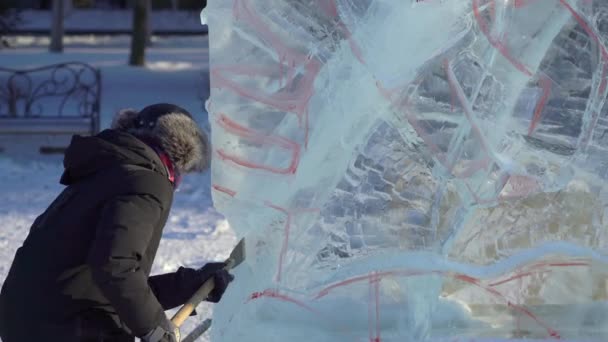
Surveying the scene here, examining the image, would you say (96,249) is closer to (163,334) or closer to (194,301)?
(163,334)

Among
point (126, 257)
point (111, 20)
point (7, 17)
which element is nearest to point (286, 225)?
point (126, 257)

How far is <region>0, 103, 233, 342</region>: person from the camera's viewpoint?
2434mm

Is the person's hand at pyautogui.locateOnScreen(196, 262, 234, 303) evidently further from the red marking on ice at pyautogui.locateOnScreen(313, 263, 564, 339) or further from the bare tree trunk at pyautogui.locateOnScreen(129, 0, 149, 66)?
the bare tree trunk at pyautogui.locateOnScreen(129, 0, 149, 66)

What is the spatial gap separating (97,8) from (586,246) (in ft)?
104

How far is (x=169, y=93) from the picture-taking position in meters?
13.4

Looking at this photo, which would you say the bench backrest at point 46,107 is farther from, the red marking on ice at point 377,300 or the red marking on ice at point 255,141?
the red marking on ice at point 377,300

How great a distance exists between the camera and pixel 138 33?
52.1 ft

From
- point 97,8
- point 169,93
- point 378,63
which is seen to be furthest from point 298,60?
point 97,8

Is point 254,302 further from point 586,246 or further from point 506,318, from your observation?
point 586,246

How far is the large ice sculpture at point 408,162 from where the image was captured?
2777 mm

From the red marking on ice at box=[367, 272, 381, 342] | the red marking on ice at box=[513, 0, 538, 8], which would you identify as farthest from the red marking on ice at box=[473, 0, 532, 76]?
the red marking on ice at box=[367, 272, 381, 342]

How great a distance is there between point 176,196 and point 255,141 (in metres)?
4.69

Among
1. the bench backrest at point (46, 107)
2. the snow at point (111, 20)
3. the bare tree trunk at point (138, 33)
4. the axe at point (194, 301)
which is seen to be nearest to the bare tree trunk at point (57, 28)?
the bare tree trunk at point (138, 33)

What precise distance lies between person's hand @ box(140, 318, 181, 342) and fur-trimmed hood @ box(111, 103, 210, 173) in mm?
420
